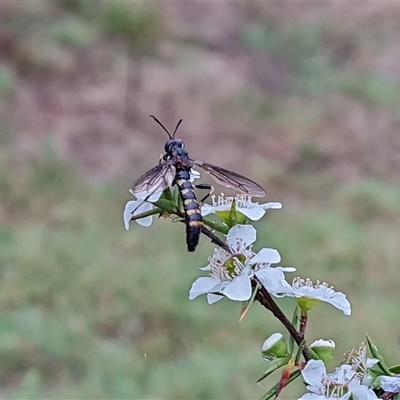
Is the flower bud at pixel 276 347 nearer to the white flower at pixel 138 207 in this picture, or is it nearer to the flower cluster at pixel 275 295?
the flower cluster at pixel 275 295

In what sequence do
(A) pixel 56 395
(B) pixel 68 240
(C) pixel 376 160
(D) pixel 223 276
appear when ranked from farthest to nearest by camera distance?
(C) pixel 376 160, (B) pixel 68 240, (A) pixel 56 395, (D) pixel 223 276

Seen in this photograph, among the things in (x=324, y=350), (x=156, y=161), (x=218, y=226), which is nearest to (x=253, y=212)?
(x=218, y=226)

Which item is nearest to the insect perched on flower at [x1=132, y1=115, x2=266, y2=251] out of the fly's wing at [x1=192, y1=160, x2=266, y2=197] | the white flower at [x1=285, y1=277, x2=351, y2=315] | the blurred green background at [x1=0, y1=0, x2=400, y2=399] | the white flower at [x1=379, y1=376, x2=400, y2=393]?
the fly's wing at [x1=192, y1=160, x2=266, y2=197]

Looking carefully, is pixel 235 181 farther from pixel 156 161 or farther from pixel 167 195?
pixel 156 161

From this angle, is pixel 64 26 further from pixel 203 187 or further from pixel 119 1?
pixel 203 187

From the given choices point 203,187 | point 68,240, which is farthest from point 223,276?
point 68,240
